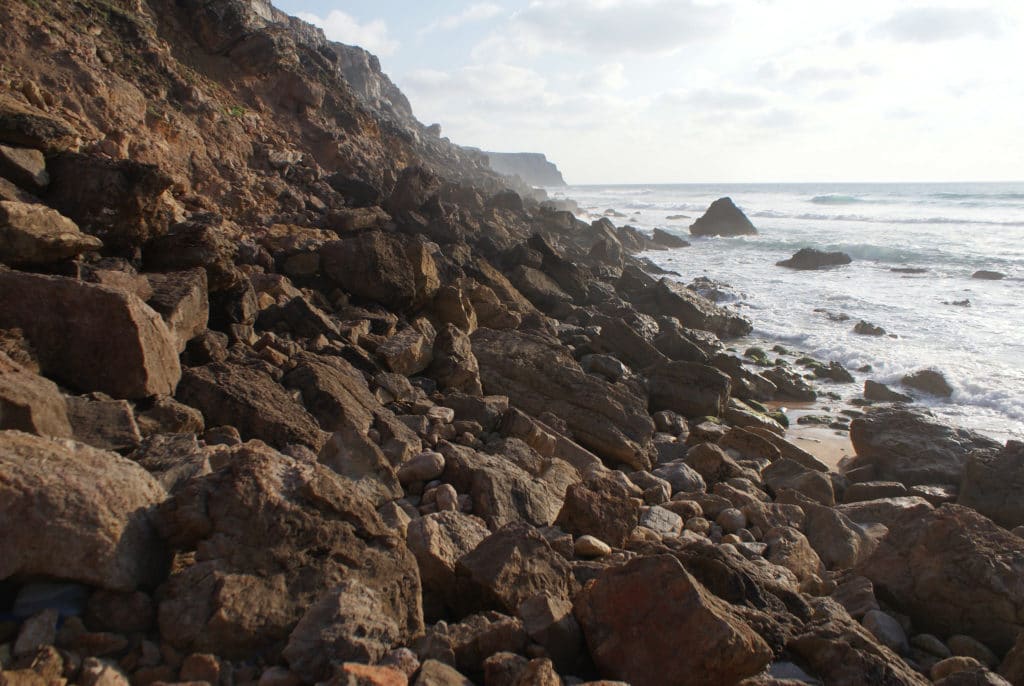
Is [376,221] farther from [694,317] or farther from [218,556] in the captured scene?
[218,556]

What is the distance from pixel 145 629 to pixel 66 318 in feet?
6.92

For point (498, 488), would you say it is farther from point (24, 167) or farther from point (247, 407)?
point (24, 167)

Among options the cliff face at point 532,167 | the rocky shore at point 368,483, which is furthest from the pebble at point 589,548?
the cliff face at point 532,167

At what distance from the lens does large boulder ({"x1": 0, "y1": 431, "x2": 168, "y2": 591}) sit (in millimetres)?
2385

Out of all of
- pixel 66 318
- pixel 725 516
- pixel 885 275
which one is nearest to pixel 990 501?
pixel 725 516

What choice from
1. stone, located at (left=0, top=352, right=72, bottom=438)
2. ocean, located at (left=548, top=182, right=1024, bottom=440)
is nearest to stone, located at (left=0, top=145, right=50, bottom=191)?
stone, located at (left=0, top=352, right=72, bottom=438)

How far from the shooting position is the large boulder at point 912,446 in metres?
7.54

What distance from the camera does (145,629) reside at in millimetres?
2451

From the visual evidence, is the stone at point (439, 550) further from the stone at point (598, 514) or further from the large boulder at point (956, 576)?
the large boulder at point (956, 576)

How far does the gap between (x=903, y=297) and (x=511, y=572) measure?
21146 mm

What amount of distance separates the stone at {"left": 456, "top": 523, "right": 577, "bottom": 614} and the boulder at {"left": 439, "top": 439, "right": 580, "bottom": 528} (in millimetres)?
771

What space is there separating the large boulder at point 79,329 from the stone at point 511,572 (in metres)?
2.23

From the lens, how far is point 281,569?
8.89 feet

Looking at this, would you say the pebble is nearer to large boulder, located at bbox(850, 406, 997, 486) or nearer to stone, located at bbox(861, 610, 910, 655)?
stone, located at bbox(861, 610, 910, 655)
